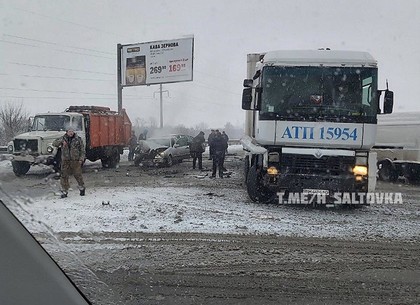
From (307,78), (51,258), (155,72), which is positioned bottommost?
(51,258)

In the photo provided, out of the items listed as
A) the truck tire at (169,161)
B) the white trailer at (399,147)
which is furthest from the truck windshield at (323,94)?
the truck tire at (169,161)

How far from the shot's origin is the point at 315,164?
26.7 feet

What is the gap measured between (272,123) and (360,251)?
3384mm

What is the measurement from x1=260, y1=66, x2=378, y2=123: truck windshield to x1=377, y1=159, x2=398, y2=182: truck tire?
7.41 metres

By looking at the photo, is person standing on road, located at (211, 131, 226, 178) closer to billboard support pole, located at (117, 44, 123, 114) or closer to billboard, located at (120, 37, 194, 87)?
billboard support pole, located at (117, 44, 123, 114)

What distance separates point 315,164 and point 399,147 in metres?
7.82

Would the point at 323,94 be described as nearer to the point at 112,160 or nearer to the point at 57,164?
the point at 57,164

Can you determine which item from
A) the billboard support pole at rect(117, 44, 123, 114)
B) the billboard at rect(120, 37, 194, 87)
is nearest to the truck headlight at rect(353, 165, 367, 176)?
the billboard support pole at rect(117, 44, 123, 114)

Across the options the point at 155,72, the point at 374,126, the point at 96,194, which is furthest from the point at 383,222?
the point at 155,72

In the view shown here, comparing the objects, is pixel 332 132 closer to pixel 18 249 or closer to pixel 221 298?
pixel 221 298

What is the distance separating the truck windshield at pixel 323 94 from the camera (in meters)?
8.01

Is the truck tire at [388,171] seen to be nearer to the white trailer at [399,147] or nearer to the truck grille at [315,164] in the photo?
the white trailer at [399,147]

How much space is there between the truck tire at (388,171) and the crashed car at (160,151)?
8.78m

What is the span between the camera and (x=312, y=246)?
19.1 ft
